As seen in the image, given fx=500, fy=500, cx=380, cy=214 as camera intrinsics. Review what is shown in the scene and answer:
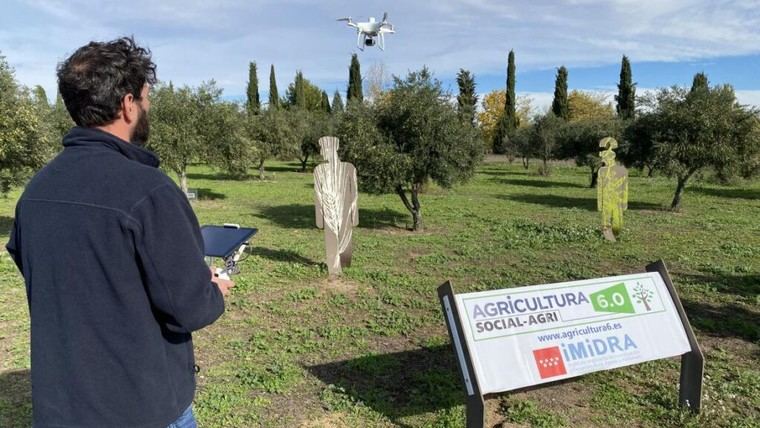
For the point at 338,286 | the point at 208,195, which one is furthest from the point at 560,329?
the point at 208,195

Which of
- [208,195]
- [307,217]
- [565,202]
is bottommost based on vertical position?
[307,217]

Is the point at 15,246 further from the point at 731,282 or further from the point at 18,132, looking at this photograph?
the point at 18,132

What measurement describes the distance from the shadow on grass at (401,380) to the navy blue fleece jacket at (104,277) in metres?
2.78

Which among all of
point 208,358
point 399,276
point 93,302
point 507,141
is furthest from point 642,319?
point 507,141

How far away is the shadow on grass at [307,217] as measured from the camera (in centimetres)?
1451

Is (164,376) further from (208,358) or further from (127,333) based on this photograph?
(208,358)

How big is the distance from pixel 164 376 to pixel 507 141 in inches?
1576

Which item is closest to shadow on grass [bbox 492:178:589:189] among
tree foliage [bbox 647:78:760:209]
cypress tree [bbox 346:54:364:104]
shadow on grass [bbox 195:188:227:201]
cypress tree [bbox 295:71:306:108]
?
tree foliage [bbox 647:78:760:209]

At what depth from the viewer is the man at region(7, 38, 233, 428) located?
1524 millimetres

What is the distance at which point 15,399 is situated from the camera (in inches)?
168

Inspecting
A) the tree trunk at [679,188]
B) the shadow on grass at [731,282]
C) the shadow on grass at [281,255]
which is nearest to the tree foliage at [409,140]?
the shadow on grass at [281,255]

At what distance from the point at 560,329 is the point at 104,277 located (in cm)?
295

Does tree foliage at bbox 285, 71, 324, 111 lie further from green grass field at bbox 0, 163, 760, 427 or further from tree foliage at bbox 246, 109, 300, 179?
green grass field at bbox 0, 163, 760, 427

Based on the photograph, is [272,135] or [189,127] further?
[272,135]
